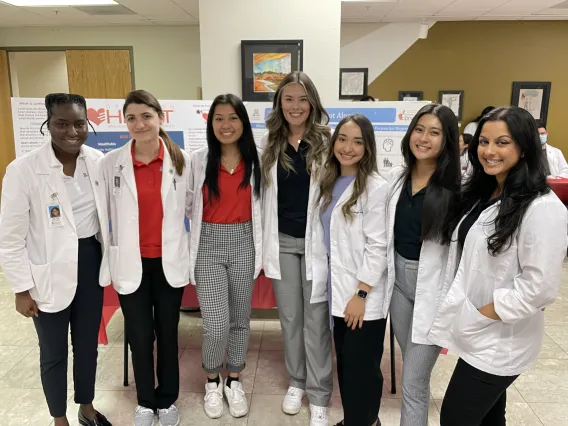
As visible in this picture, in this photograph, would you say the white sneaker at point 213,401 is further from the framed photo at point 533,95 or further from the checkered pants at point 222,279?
the framed photo at point 533,95

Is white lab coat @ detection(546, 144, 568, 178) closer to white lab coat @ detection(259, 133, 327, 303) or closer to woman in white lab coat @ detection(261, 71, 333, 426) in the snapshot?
woman in white lab coat @ detection(261, 71, 333, 426)

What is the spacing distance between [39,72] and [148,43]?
10.5 feet

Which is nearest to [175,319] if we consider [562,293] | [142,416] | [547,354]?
[142,416]

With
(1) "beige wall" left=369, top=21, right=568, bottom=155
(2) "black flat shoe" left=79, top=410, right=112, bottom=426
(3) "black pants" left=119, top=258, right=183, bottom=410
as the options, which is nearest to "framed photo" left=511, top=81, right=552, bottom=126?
(1) "beige wall" left=369, top=21, right=568, bottom=155

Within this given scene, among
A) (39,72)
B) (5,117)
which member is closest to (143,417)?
(5,117)

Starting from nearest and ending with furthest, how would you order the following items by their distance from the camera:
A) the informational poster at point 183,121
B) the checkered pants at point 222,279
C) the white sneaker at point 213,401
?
1. the checkered pants at point 222,279
2. the white sneaker at point 213,401
3. the informational poster at point 183,121

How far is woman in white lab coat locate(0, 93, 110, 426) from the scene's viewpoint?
1.70 metres

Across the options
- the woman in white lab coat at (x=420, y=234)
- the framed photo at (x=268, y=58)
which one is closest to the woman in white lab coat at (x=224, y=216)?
the woman in white lab coat at (x=420, y=234)

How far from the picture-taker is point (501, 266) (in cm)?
132

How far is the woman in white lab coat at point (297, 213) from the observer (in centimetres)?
197

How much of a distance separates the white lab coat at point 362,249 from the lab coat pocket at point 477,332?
0.40 m

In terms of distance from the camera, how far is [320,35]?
3.53 meters

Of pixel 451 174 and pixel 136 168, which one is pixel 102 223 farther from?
pixel 451 174

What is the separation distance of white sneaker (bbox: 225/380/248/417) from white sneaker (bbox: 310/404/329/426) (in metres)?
0.36
